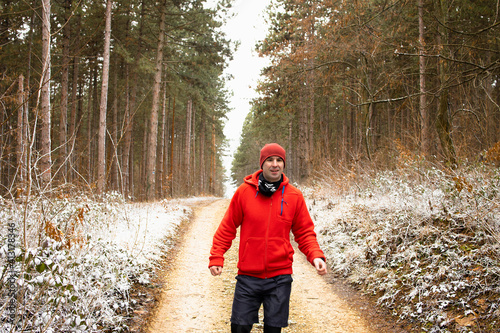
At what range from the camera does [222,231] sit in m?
2.99

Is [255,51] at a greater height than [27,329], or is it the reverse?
[255,51]

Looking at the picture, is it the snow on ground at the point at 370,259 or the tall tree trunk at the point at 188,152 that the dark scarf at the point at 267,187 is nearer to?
the snow on ground at the point at 370,259

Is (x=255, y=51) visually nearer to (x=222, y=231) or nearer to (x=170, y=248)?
(x=170, y=248)

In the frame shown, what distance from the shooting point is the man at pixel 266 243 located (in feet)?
8.93

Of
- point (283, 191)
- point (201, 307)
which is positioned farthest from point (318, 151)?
point (283, 191)

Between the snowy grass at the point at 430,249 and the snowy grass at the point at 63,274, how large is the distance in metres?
3.63

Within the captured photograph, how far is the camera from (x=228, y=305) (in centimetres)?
505

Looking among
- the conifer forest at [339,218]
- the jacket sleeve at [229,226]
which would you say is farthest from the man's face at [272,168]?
the conifer forest at [339,218]

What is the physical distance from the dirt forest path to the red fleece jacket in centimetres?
193

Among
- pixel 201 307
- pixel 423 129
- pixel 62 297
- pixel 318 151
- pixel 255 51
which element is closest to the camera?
pixel 62 297

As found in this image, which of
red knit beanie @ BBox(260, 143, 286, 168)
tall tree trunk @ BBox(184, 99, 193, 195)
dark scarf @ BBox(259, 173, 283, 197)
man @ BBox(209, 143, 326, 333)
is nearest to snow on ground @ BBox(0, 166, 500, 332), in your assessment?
man @ BBox(209, 143, 326, 333)

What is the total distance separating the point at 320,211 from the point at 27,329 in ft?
26.6

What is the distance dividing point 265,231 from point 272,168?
0.55m

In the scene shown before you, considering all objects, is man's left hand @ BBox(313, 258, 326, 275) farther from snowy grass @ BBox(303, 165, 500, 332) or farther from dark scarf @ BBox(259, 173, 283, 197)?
snowy grass @ BBox(303, 165, 500, 332)
